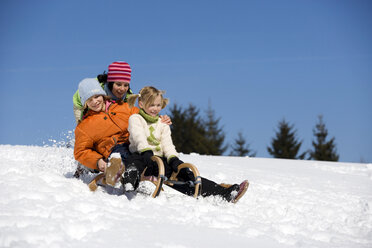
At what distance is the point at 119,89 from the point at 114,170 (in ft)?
4.92

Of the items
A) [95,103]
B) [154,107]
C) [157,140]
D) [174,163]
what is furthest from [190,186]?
[95,103]

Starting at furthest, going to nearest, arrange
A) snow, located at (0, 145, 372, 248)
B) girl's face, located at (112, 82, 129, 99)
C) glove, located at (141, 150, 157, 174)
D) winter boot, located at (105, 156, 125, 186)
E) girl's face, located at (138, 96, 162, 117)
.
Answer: girl's face, located at (112, 82, 129, 99) → girl's face, located at (138, 96, 162, 117) → glove, located at (141, 150, 157, 174) → winter boot, located at (105, 156, 125, 186) → snow, located at (0, 145, 372, 248)

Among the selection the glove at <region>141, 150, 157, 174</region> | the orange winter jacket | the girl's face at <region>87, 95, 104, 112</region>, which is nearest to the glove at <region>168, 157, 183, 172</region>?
the glove at <region>141, 150, 157, 174</region>

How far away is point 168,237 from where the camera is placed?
9.76 ft

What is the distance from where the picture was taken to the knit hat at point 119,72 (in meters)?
5.12

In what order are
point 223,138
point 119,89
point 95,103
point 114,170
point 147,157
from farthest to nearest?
point 223,138 → point 119,89 → point 95,103 → point 147,157 → point 114,170

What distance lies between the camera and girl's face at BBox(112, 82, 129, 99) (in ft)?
16.8

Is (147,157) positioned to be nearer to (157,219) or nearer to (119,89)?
(157,219)

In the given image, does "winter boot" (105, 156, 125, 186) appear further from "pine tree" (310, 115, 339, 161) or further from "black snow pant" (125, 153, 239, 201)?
"pine tree" (310, 115, 339, 161)

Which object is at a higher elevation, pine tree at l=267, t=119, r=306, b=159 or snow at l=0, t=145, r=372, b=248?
pine tree at l=267, t=119, r=306, b=159

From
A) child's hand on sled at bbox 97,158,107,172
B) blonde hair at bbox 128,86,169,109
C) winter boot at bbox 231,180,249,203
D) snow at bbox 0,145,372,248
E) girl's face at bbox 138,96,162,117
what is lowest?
snow at bbox 0,145,372,248

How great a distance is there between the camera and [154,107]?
15.0ft

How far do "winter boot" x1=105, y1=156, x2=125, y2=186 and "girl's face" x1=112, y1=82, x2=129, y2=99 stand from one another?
1.41 meters

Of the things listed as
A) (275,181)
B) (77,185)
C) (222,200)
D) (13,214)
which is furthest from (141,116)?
(275,181)
